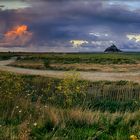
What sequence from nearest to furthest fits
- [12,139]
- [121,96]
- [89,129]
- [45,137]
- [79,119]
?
1. [12,139]
2. [45,137]
3. [89,129]
4. [79,119]
5. [121,96]

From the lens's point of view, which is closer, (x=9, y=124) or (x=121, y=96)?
(x=9, y=124)

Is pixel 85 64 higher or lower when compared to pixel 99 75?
lower

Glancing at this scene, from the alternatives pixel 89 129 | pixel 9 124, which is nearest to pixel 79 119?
pixel 89 129

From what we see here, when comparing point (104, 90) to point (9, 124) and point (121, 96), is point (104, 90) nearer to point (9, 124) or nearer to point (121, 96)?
point (121, 96)

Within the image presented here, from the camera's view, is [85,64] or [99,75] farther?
[85,64]

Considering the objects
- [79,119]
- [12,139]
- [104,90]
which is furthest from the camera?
[104,90]

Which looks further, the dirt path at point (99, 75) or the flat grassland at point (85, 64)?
the flat grassland at point (85, 64)

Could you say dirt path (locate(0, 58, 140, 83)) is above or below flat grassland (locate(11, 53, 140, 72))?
above

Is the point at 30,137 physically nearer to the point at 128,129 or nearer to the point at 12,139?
the point at 12,139

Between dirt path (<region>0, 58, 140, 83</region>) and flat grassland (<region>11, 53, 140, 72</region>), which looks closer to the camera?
dirt path (<region>0, 58, 140, 83</region>)

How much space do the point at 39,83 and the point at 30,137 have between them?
14.1 m

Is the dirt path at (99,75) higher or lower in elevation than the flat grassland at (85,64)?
higher

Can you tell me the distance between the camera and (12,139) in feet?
19.6

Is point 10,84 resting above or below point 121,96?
above
